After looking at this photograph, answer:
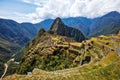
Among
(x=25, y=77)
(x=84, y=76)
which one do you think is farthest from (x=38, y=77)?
(x=84, y=76)

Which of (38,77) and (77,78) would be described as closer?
(38,77)

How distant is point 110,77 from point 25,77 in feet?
89.4

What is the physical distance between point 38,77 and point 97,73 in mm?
21299

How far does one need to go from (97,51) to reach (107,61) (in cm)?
5860

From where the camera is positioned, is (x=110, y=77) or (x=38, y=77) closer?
(x=38, y=77)

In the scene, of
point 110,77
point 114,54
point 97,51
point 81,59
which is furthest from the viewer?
point 81,59

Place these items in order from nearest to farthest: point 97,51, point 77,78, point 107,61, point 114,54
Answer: point 77,78
point 107,61
point 114,54
point 97,51

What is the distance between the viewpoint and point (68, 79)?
229 feet

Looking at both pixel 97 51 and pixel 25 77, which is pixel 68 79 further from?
pixel 97 51

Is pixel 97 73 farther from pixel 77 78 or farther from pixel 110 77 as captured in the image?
pixel 77 78

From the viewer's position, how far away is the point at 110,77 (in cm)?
7894

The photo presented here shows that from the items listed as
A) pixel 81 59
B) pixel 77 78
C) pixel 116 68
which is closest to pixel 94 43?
pixel 81 59

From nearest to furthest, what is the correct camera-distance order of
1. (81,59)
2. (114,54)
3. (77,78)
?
(77,78) → (114,54) → (81,59)

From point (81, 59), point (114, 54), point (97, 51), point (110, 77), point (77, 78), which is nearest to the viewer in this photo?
point (77, 78)
